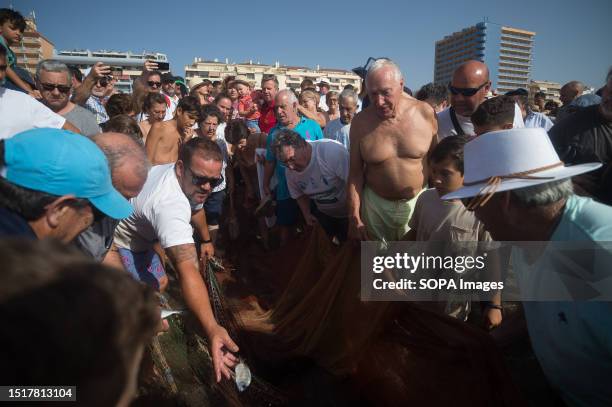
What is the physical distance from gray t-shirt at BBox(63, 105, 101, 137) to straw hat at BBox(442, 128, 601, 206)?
13.8 ft

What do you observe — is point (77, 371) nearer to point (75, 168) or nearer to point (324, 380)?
point (75, 168)

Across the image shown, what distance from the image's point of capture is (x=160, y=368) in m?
2.47

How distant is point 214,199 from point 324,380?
310 centimetres

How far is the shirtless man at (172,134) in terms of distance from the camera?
462 cm

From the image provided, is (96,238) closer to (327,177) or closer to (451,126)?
(327,177)

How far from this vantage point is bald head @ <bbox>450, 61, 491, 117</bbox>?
376 cm

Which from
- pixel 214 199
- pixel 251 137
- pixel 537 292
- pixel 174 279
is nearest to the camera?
pixel 537 292

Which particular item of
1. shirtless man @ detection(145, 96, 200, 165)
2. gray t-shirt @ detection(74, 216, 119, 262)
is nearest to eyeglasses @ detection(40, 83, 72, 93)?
shirtless man @ detection(145, 96, 200, 165)

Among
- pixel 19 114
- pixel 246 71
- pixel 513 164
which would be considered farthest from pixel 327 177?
pixel 246 71

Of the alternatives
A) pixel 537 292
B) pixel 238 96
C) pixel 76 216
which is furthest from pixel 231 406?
pixel 238 96

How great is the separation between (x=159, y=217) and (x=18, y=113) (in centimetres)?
169

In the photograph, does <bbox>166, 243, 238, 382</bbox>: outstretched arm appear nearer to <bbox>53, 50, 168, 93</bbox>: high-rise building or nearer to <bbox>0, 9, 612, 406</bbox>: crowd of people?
<bbox>0, 9, 612, 406</bbox>: crowd of people

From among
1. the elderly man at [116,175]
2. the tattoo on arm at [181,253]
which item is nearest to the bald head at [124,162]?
the elderly man at [116,175]

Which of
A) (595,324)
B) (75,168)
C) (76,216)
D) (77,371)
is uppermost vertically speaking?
(75,168)
